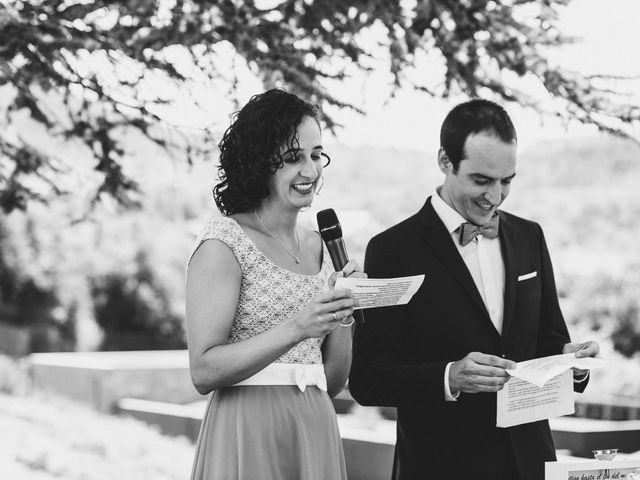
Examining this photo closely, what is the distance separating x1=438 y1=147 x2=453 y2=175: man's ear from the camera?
2961 mm

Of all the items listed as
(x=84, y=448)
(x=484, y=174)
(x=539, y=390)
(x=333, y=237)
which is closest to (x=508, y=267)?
(x=484, y=174)

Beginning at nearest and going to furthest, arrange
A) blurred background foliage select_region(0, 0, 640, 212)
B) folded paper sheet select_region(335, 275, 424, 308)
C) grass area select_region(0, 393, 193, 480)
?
1. folded paper sheet select_region(335, 275, 424, 308)
2. blurred background foliage select_region(0, 0, 640, 212)
3. grass area select_region(0, 393, 193, 480)

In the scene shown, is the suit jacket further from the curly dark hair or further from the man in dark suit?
the curly dark hair

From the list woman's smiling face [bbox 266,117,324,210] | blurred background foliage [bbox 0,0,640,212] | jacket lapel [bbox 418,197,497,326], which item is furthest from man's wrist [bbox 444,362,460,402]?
blurred background foliage [bbox 0,0,640,212]

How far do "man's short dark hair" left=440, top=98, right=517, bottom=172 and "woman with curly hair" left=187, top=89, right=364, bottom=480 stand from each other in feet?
1.67

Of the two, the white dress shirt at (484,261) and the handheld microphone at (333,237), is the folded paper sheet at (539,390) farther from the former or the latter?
the handheld microphone at (333,237)

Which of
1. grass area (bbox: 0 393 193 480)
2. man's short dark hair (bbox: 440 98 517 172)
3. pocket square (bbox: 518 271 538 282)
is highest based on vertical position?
man's short dark hair (bbox: 440 98 517 172)

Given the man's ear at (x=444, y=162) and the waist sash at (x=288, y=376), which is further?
the man's ear at (x=444, y=162)

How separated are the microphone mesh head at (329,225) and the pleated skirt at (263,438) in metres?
0.45

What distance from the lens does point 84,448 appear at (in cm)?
1019

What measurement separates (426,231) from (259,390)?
0.78 m

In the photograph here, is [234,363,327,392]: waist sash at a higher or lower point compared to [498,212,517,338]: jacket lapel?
lower

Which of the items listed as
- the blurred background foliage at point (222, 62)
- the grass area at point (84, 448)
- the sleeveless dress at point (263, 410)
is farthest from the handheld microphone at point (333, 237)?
the grass area at point (84, 448)

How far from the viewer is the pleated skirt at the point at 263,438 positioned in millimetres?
2479
